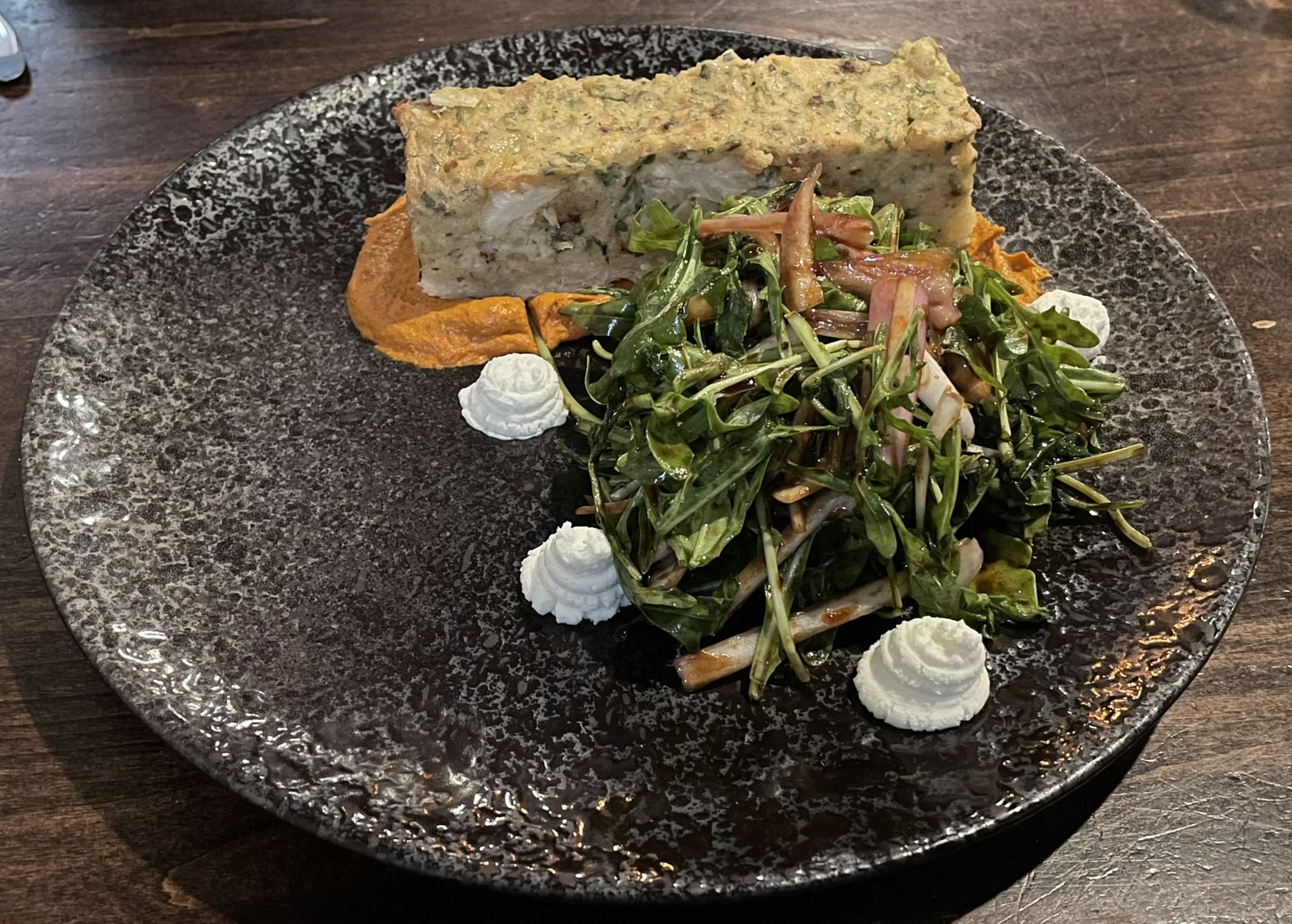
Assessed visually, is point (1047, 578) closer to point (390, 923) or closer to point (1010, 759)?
point (1010, 759)

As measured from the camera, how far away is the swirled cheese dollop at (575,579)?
1.99m

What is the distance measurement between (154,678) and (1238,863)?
6.68 feet

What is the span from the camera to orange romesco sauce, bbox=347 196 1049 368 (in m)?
Result: 2.58

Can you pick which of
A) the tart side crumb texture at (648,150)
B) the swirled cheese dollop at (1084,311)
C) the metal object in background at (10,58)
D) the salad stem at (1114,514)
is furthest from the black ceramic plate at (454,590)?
the metal object in background at (10,58)

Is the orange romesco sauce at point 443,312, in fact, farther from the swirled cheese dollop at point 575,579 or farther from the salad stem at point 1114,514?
the swirled cheese dollop at point 575,579

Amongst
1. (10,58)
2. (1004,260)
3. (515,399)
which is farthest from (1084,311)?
(10,58)

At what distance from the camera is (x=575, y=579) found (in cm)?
201

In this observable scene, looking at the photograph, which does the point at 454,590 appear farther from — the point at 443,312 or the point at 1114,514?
the point at 1114,514

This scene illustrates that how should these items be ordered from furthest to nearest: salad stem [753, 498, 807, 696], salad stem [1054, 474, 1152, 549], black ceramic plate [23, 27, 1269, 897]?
salad stem [1054, 474, 1152, 549] → salad stem [753, 498, 807, 696] → black ceramic plate [23, 27, 1269, 897]

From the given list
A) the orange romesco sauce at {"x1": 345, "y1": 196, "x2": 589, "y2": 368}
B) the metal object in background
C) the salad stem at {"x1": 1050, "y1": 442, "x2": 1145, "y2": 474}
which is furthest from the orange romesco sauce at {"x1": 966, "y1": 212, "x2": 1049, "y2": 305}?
the metal object in background

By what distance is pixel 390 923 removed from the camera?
1.81 meters

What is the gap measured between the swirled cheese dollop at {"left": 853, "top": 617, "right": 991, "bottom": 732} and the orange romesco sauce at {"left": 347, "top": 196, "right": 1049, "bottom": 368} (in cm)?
115

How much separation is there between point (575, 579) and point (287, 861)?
2.41ft

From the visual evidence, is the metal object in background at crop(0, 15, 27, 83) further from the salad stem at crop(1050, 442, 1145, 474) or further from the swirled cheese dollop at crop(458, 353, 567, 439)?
the salad stem at crop(1050, 442, 1145, 474)
